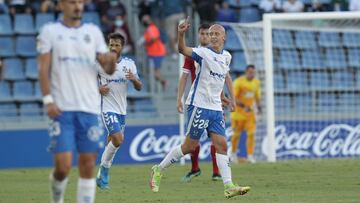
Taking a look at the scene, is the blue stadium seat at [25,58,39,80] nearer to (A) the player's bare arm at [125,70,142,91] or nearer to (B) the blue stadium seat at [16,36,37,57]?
(B) the blue stadium seat at [16,36,37,57]

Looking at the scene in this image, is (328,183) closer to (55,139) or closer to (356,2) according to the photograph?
(55,139)

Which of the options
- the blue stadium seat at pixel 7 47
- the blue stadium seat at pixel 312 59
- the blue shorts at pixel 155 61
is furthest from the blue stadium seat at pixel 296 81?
the blue stadium seat at pixel 7 47

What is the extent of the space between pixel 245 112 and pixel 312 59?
295 centimetres

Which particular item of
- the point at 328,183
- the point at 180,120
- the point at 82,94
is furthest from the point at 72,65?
the point at 180,120

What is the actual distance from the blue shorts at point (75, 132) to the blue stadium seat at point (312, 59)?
17.0 metres

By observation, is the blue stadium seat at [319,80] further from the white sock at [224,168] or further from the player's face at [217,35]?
the white sock at [224,168]

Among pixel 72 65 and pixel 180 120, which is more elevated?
pixel 72 65

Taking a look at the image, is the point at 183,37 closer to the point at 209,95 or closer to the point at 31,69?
the point at 209,95

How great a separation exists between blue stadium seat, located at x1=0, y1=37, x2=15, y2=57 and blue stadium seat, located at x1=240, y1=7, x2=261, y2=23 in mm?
6543

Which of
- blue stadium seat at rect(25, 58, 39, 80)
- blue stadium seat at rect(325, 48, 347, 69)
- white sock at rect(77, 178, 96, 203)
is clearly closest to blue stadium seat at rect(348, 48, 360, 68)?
blue stadium seat at rect(325, 48, 347, 69)

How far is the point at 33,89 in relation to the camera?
2772cm

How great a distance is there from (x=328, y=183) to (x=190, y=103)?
9.28ft

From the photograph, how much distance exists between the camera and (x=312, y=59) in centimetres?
2730

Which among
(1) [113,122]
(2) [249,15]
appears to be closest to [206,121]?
(1) [113,122]
